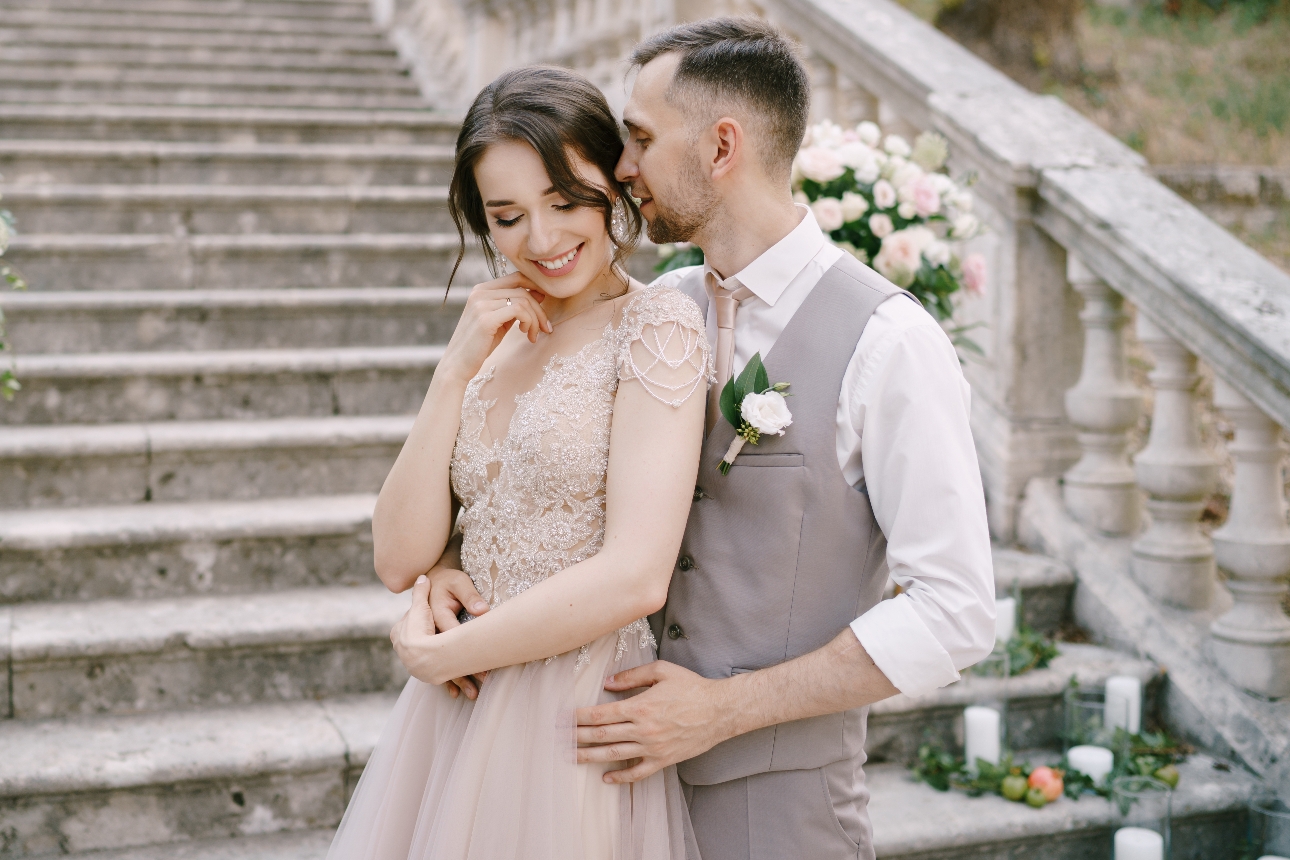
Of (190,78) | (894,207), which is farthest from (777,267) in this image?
(190,78)

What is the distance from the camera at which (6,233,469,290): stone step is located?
4191 millimetres

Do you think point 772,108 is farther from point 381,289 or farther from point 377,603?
point 381,289

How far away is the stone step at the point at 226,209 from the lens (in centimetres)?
450

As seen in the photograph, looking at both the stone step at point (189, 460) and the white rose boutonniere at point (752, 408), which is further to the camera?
the stone step at point (189, 460)

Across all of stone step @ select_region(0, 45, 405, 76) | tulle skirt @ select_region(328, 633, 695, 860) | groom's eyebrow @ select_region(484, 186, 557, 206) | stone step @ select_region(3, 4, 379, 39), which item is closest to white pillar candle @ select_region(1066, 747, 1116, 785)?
tulle skirt @ select_region(328, 633, 695, 860)

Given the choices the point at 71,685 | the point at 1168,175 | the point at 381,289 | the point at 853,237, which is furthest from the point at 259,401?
the point at 1168,175

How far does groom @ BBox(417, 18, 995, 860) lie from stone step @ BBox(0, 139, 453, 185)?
3786mm

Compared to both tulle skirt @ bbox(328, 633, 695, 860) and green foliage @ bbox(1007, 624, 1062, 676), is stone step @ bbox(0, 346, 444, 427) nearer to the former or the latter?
green foliage @ bbox(1007, 624, 1062, 676)

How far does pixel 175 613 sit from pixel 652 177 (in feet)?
6.59

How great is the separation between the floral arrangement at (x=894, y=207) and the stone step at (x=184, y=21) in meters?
5.51

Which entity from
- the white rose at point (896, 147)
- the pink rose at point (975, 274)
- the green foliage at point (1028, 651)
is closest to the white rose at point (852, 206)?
the white rose at point (896, 147)

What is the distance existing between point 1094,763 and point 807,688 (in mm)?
1642

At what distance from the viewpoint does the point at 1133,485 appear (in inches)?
132

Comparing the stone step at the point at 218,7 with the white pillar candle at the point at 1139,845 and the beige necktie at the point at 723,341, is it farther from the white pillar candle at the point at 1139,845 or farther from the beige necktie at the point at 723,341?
the white pillar candle at the point at 1139,845
